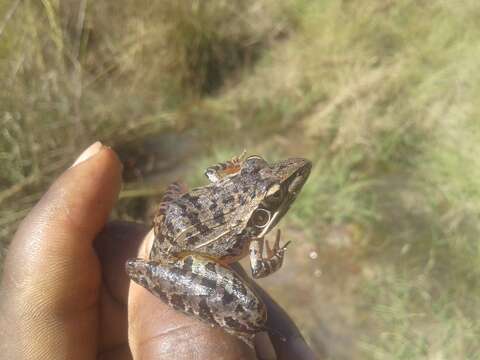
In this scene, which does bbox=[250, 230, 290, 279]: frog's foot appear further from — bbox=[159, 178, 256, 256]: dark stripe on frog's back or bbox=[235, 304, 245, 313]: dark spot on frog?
bbox=[235, 304, 245, 313]: dark spot on frog

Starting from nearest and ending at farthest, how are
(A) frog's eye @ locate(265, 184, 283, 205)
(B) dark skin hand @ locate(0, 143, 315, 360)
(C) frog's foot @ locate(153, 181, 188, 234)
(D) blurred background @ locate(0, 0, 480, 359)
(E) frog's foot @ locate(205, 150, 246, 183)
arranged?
1. (B) dark skin hand @ locate(0, 143, 315, 360)
2. (C) frog's foot @ locate(153, 181, 188, 234)
3. (A) frog's eye @ locate(265, 184, 283, 205)
4. (E) frog's foot @ locate(205, 150, 246, 183)
5. (D) blurred background @ locate(0, 0, 480, 359)

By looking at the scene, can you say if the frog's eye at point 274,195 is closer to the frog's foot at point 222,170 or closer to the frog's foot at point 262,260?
the frog's foot at point 262,260

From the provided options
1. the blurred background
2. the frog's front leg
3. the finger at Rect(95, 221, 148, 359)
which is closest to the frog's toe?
the frog's front leg

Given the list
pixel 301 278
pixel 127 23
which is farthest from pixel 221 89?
pixel 301 278

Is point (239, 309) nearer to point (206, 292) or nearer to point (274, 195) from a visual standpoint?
point (206, 292)

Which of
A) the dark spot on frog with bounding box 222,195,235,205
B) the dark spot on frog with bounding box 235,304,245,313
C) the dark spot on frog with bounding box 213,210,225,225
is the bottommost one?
the dark spot on frog with bounding box 235,304,245,313

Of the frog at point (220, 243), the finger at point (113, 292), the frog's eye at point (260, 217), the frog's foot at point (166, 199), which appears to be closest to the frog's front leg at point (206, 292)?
the frog at point (220, 243)
